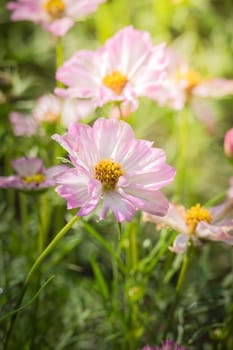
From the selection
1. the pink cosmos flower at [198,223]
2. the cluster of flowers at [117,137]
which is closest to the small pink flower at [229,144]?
the cluster of flowers at [117,137]

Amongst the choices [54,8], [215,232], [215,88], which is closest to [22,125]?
[54,8]

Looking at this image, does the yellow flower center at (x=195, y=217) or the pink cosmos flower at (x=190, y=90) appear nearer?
the yellow flower center at (x=195, y=217)

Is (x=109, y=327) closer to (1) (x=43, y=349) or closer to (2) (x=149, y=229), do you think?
(1) (x=43, y=349)

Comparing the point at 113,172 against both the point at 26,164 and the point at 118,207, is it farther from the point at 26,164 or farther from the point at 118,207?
the point at 26,164

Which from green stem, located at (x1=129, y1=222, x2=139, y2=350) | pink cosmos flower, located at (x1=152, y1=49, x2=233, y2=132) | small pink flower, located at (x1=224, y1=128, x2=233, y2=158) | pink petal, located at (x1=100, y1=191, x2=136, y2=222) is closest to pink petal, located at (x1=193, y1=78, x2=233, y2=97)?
pink cosmos flower, located at (x1=152, y1=49, x2=233, y2=132)

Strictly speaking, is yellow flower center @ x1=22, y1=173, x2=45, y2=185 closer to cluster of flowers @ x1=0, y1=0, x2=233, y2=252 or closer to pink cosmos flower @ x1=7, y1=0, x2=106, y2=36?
cluster of flowers @ x1=0, y1=0, x2=233, y2=252

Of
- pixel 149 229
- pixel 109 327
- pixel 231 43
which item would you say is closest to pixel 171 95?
pixel 109 327

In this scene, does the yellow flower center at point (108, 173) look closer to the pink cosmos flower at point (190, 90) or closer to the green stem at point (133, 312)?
the green stem at point (133, 312)
